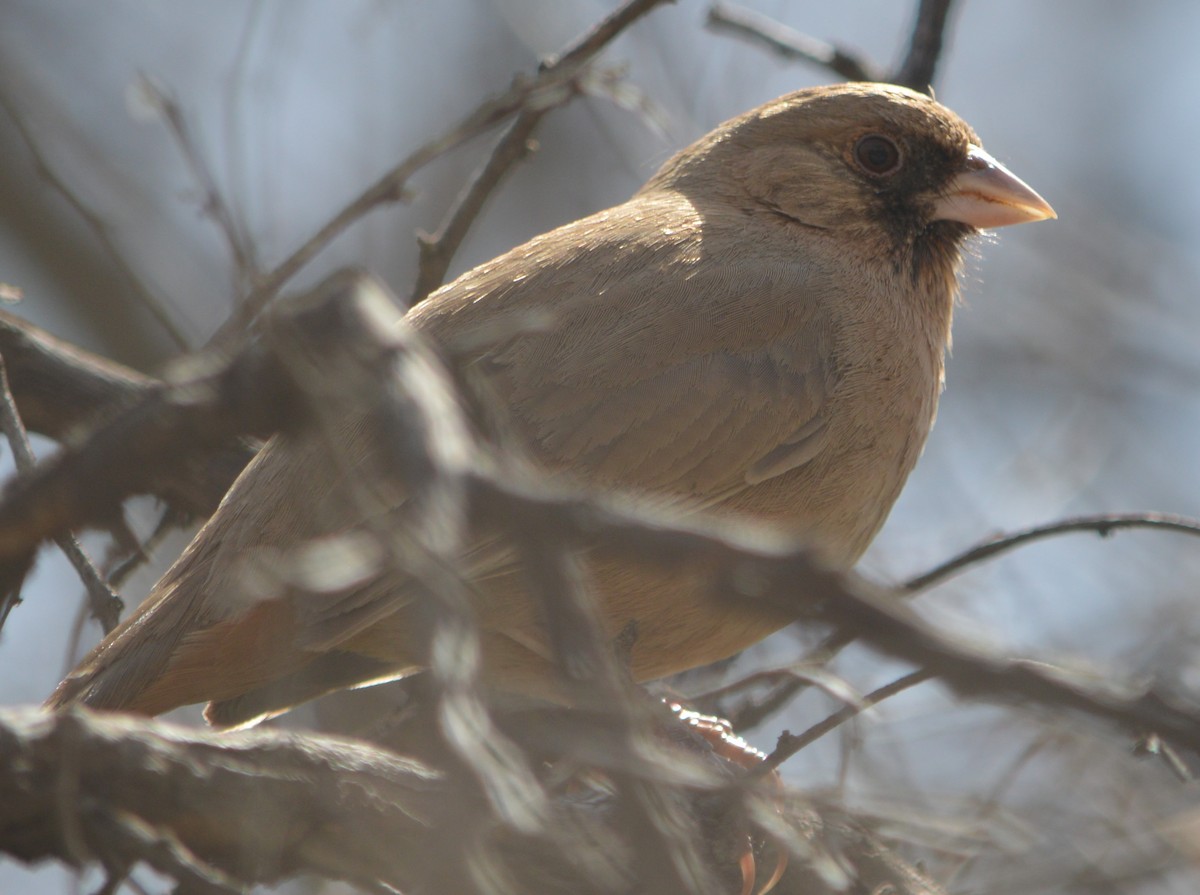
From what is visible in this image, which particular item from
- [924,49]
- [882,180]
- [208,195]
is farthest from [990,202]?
[208,195]

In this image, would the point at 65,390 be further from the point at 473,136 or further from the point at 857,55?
the point at 857,55

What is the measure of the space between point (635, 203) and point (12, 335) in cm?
216

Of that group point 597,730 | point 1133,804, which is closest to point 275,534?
point 597,730

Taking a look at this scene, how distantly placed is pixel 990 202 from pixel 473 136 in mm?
1813

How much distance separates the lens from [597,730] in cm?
215

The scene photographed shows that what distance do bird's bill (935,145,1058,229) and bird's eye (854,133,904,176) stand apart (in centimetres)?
21

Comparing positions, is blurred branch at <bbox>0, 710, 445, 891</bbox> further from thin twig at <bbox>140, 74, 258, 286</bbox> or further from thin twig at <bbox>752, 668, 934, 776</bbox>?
thin twig at <bbox>140, 74, 258, 286</bbox>

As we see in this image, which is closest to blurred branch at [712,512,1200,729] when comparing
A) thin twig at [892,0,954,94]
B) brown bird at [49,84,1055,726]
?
brown bird at [49,84,1055,726]

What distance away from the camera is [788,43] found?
5312mm

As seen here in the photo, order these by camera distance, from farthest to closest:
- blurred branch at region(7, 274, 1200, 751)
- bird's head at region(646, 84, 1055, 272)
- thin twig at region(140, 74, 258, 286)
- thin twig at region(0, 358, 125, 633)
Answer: bird's head at region(646, 84, 1055, 272), thin twig at region(140, 74, 258, 286), thin twig at region(0, 358, 125, 633), blurred branch at region(7, 274, 1200, 751)

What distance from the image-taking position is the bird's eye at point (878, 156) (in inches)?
197

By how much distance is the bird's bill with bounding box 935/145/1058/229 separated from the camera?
4.92 metres

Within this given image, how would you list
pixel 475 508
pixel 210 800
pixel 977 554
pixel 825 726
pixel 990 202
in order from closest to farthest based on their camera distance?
pixel 475 508, pixel 825 726, pixel 210 800, pixel 977 554, pixel 990 202

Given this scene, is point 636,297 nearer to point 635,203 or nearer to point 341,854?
point 635,203
